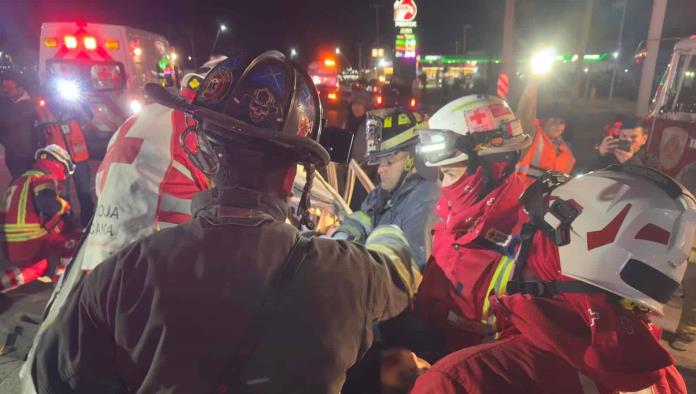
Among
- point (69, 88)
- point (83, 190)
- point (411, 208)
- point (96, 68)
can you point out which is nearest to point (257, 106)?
point (411, 208)

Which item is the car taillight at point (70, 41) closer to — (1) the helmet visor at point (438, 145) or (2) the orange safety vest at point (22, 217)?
(2) the orange safety vest at point (22, 217)

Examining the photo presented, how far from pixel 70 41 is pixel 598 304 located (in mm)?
13698

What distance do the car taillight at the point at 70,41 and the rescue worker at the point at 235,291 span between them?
501 inches

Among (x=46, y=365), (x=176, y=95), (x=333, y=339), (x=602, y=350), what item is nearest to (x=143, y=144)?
(x=176, y=95)

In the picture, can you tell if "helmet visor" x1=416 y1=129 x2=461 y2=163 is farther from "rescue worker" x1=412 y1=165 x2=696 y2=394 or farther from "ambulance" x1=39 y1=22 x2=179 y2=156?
"ambulance" x1=39 y1=22 x2=179 y2=156

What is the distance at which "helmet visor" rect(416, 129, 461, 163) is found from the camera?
102 inches

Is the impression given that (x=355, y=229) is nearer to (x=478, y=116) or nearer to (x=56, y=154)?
(x=478, y=116)

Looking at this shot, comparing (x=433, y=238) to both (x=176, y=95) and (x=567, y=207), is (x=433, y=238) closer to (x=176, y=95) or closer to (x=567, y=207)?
(x=567, y=207)

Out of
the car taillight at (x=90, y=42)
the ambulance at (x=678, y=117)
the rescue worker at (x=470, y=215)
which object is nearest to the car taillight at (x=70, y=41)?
the car taillight at (x=90, y=42)

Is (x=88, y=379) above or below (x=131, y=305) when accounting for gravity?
below

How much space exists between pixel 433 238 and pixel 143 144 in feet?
5.68

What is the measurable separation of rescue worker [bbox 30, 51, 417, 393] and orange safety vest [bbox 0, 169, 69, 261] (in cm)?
409

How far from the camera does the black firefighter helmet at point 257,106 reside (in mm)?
1244

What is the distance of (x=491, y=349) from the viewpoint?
4.40ft
